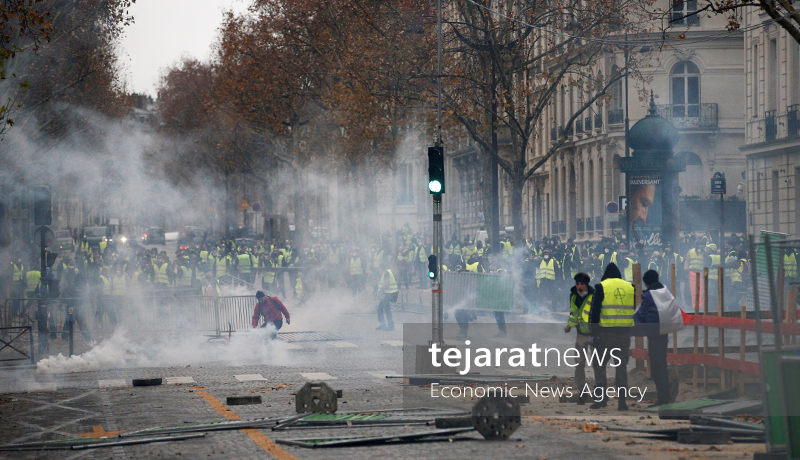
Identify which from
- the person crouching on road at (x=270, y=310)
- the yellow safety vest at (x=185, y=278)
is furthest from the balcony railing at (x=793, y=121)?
the person crouching on road at (x=270, y=310)

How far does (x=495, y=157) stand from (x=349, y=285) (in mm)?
9710

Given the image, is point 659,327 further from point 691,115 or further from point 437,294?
point 691,115

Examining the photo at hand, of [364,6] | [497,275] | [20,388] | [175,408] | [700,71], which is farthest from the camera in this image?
[700,71]

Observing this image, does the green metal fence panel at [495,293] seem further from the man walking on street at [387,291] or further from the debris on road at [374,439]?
the debris on road at [374,439]

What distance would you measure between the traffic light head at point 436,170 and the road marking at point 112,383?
539cm

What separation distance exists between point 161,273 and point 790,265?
2467cm

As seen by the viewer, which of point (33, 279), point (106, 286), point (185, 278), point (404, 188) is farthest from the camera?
point (404, 188)

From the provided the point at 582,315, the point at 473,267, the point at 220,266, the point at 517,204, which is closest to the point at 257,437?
the point at 582,315

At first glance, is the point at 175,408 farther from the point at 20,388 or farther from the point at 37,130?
the point at 37,130

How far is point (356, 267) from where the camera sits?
34.8 meters

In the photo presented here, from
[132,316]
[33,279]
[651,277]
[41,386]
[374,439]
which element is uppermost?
[651,277]

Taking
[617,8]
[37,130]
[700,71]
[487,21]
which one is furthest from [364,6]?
[700,71]

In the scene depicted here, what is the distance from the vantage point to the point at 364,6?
33.9 meters

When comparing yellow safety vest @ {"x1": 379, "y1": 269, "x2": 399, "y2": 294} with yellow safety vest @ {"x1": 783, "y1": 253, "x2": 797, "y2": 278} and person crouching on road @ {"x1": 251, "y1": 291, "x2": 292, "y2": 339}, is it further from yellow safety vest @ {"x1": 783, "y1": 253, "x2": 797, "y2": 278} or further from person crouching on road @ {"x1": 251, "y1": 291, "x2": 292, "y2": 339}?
yellow safety vest @ {"x1": 783, "y1": 253, "x2": 797, "y2": 278}
